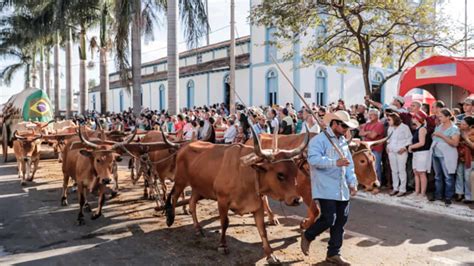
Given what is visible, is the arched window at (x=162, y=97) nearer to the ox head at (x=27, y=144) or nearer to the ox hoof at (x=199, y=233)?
the ox head at (x=27, y=144)

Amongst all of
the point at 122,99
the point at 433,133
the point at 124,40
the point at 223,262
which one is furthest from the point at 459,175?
the point at 122,99

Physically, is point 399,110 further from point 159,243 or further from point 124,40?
point 124,40

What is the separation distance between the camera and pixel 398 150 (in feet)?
30.9

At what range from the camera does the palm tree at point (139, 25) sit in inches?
622

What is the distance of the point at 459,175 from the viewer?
8695 mm

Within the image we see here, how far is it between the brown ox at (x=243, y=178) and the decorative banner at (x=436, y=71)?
979cm

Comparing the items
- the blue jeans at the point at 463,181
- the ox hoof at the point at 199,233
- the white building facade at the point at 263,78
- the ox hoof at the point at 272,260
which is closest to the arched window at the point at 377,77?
the white building facade at the point at 263,78

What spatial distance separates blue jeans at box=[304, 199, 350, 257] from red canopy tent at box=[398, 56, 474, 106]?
973cm

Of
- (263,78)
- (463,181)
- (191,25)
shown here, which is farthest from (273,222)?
(263,78)

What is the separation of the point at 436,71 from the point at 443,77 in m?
0.37

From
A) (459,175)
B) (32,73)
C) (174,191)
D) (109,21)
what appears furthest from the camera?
(32,73)

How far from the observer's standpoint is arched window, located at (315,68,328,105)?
85.8 ft

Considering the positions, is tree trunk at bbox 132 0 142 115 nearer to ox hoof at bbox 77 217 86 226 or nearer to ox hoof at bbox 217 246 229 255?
ox hoof at bbox 77 217 86 226

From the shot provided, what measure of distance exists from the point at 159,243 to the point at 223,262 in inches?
48.9
